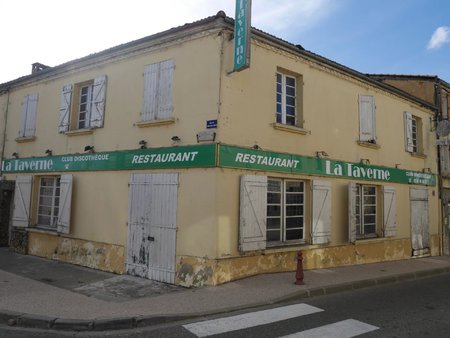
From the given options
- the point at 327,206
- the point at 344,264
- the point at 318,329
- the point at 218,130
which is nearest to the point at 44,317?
the point at 318,329

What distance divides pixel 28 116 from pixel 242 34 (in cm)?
793

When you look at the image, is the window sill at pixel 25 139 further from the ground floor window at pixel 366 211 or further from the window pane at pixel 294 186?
the ground floor window at pixel 366 211

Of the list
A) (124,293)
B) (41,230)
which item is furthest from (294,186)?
(41,230)

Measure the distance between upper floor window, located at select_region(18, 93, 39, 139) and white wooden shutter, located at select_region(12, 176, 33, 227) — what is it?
4.43 ft

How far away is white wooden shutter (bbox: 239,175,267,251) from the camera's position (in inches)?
308

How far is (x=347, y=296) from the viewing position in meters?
7.42

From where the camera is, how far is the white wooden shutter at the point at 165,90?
8.52m

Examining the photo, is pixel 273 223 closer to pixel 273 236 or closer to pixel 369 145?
pixel 273 236

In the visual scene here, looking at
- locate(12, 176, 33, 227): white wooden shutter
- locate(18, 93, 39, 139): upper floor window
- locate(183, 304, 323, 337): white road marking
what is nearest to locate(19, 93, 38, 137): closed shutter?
locate(18, 93, 39, 139): upper floor window

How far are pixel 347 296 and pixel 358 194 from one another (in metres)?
4.19

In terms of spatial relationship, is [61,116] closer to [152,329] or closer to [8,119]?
[8,119]

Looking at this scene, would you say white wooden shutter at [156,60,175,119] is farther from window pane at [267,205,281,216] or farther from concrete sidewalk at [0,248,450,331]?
concrete sidewalk at [0,248,450,331]

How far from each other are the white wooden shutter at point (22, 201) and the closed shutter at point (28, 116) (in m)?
1.40

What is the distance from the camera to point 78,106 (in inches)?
431
